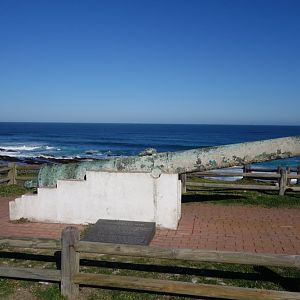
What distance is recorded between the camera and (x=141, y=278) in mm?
4121

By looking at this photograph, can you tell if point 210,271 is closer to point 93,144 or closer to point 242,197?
point 242,197

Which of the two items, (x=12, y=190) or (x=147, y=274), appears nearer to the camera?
(x=147, y=274)

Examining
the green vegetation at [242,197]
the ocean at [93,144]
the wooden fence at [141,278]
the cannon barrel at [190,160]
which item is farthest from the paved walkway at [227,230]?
the ocean at [93,144]

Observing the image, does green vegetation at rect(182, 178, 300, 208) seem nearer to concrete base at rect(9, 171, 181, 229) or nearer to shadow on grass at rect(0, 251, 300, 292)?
concrete base at rect(9, 171, 181, 229)

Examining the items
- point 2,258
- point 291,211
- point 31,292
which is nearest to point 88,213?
point 2,258

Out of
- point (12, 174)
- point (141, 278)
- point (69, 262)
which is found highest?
point (69, 262)

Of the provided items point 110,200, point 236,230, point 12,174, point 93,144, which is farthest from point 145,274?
point 93,144

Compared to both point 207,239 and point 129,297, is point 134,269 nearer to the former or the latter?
point 129,297

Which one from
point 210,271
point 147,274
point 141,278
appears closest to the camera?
point 141,278

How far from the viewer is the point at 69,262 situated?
13.9 ft

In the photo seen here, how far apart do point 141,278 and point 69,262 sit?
33.7 inches

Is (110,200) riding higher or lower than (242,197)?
higher

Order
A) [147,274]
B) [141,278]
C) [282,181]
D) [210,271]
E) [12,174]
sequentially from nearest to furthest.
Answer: [141,278], [147,274], [210,271], [282,181], [12,174]

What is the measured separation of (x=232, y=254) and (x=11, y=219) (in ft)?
18.2
